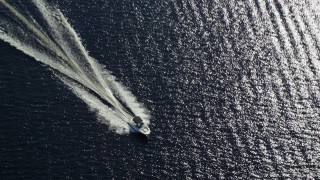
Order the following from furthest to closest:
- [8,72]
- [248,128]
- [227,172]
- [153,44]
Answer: [153,44] < [8,72] < [248,128] < [227,172]

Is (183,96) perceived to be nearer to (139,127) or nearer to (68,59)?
(139,127)

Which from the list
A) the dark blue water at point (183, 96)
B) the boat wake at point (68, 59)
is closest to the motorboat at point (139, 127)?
the boat wake at point (68, 59)

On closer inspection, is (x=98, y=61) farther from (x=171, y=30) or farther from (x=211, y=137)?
(x=211, y=137)

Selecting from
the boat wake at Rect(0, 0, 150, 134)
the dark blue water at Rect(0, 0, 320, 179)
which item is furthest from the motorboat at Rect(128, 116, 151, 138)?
the dark blue water at Rect(0, 0, 320, 179)

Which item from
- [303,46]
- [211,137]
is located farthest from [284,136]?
[303,46]

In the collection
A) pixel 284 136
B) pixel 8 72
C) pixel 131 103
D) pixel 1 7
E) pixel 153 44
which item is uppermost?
Result: pixel 1 7

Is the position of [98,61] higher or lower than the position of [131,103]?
higher

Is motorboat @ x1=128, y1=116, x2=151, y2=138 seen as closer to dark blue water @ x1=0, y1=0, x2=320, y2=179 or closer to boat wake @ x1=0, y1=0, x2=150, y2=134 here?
boat wake @ x1=0, y1=0, x2=150, y2=134
